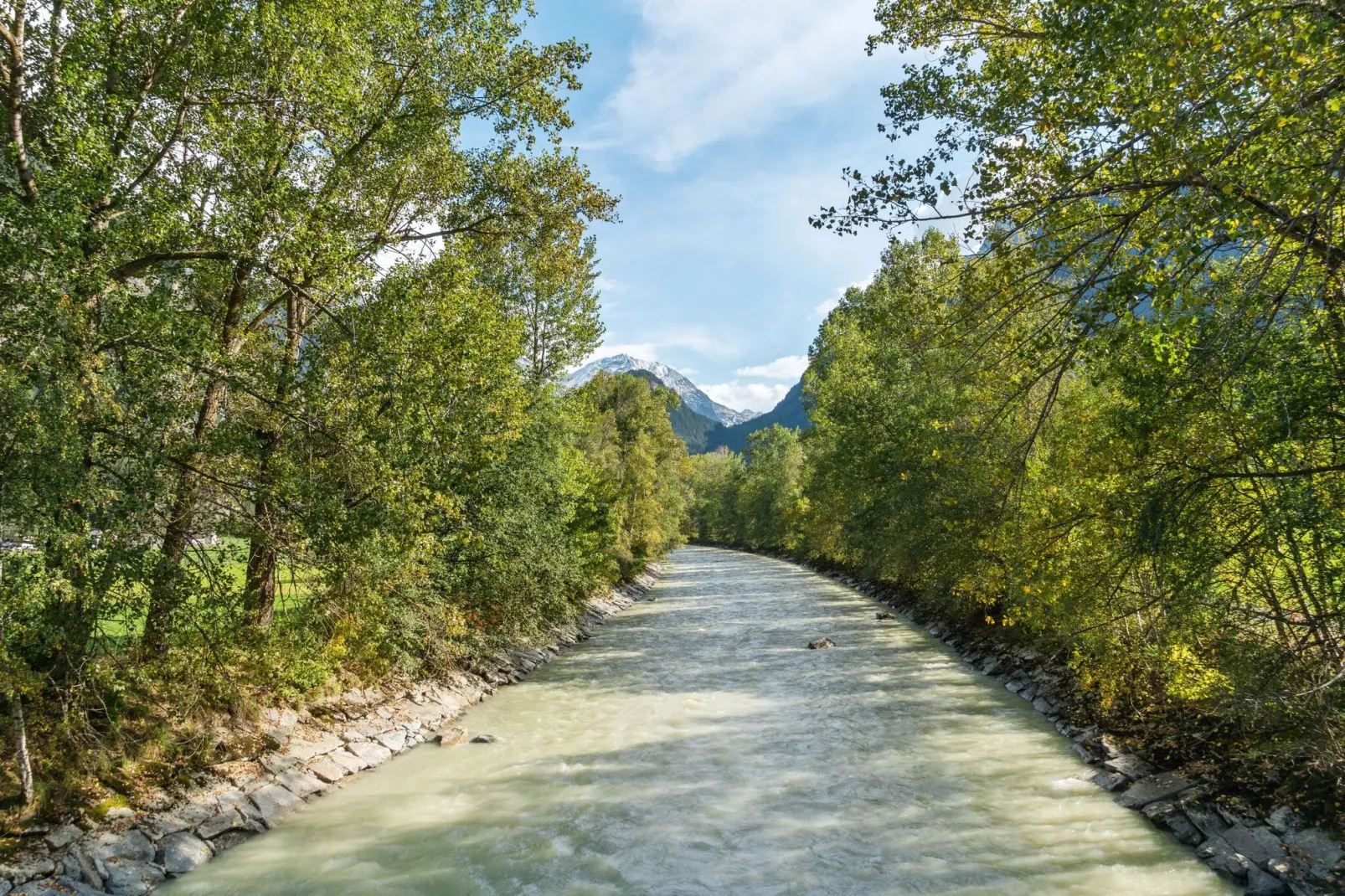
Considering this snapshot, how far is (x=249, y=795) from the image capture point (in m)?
9.74

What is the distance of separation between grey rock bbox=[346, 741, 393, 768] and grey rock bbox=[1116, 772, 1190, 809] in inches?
429

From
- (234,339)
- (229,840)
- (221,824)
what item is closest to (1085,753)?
(229,840)

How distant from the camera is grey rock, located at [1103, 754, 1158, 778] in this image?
1002 cm

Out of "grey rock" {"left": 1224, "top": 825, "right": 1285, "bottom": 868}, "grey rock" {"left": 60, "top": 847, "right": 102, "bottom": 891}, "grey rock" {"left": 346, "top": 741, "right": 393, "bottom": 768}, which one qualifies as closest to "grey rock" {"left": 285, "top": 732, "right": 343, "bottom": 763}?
"grey rock" {"left": 346, "top": 741, "right": 393, "bottom": 768}

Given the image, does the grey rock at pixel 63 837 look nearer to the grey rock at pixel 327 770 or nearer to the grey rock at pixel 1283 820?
the grey rock at pixel 327 770

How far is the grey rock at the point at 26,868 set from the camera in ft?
23.0

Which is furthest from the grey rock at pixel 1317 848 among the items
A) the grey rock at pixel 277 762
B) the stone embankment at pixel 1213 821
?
the grey rock at pixel 277 762

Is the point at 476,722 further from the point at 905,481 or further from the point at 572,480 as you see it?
the point at 905,481

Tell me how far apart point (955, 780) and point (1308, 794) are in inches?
156

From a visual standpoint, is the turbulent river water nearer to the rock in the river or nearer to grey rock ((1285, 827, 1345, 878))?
the rock in the river

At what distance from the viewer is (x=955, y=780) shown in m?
10.5

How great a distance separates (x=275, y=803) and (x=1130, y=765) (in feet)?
38.3

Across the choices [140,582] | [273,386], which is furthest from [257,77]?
[140,582]

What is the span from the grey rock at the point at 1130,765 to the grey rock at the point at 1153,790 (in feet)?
0.63
